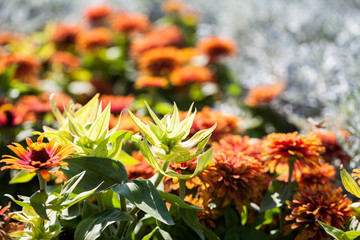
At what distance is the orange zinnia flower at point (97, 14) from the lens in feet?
7.57

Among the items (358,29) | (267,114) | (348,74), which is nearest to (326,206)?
(348,74)

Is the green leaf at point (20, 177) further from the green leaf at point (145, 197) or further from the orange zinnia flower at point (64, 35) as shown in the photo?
the orange zinnia flower at point (64, 35)

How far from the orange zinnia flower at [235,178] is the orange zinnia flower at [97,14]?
1681mm

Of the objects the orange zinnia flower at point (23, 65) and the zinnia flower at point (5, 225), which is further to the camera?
the orange zinnia flower at point (23, 65)

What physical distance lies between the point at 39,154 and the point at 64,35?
1555mm

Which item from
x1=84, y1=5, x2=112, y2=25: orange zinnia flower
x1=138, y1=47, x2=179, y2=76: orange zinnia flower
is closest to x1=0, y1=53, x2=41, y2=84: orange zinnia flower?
x1=138, y1=47, x2=179, y2=76: orange zinnia flower

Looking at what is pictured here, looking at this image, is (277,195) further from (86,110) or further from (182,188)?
(86,110)

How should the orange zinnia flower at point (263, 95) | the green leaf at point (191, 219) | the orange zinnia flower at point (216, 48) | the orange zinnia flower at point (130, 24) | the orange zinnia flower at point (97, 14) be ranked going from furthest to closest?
the orange zinnia flower at point (97, 14), the orange zinnia flower at point (130, 24), the orange zinnia flower at point (216, 48), the orange zinnia flower at point (263, 95), the green leaf at point (191, 219)

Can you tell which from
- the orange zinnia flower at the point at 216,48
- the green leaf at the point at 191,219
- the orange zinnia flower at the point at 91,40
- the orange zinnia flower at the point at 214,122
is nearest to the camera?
the green leaf at the point at 191,219

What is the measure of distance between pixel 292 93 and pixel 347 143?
0.62 m

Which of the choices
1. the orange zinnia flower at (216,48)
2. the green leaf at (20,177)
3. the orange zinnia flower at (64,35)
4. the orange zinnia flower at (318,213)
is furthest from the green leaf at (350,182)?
the orange zinnia flower at (64,35)

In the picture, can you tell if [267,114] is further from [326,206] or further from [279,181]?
[326,206]

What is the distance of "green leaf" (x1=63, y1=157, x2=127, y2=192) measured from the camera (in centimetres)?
66

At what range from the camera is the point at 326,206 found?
75 cm
